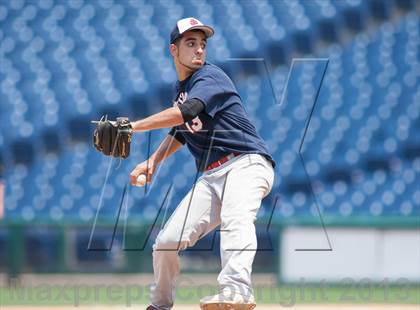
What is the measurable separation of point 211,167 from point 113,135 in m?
0.50

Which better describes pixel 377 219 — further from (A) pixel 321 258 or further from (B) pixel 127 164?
(B) pixel 127 164

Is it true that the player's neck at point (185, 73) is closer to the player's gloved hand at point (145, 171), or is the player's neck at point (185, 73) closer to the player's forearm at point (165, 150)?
the player's forearm at point (165, 150)

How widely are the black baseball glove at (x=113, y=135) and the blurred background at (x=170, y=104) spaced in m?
4.30

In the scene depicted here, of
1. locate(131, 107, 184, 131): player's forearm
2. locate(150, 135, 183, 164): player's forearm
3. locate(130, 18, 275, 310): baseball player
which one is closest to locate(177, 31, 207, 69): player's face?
locate(130, 18, 275, 310): baseball player

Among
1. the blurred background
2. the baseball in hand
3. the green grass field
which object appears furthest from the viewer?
the blurred background

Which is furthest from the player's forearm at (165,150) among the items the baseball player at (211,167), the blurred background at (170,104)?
the blurred background at (170,104)

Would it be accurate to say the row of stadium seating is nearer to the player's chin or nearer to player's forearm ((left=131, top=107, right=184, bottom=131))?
the player's chin

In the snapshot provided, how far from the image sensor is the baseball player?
3936 millimetres

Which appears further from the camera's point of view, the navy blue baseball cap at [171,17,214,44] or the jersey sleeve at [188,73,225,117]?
the navy blue baseball cap at [171,17,214,44]

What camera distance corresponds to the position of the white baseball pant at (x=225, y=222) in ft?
12.7

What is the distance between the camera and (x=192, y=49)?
13.5 feet

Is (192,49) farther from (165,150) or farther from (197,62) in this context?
(165,150)

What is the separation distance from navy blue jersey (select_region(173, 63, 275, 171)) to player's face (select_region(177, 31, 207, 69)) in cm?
4

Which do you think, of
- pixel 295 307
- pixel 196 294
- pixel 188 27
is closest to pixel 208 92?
pixel 188 27
